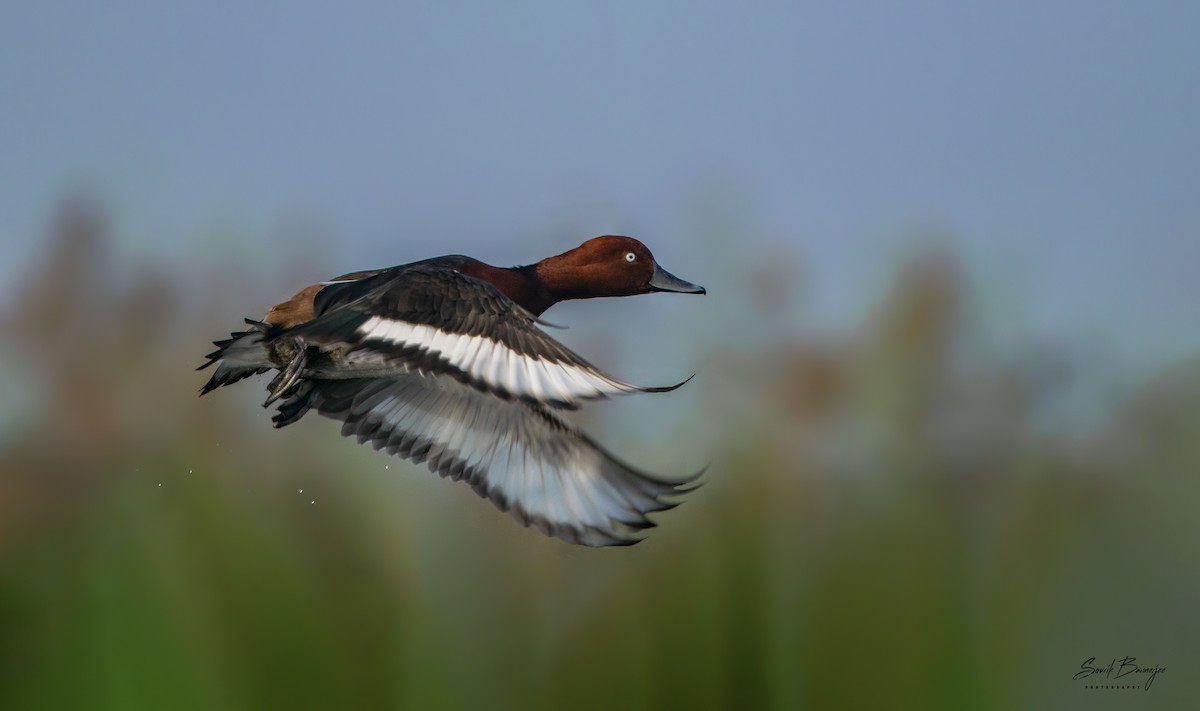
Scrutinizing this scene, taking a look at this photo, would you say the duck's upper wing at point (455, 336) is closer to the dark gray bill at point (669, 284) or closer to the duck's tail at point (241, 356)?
the duck's tail at point (241, 356)

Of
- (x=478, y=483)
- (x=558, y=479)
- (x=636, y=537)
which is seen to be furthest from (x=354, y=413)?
(x=636, y=537)

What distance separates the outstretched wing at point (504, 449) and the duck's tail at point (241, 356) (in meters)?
0.07

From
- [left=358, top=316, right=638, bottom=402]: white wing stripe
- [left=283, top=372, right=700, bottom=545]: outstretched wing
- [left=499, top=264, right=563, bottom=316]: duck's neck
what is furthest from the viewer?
[left=499, top=264, right=563, bottom=316]: duck's neck

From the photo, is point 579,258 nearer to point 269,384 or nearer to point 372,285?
point 372,285

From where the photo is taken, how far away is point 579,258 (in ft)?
4.62

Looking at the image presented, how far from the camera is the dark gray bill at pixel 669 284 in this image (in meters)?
→ 1.45

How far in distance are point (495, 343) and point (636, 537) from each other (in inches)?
11.4

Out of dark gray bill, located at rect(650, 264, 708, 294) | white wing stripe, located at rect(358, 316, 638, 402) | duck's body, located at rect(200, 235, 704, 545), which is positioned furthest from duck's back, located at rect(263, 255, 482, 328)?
dark gray bill, located at rect(650, 264, 708, 294)

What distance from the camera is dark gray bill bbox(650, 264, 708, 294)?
1454 mm

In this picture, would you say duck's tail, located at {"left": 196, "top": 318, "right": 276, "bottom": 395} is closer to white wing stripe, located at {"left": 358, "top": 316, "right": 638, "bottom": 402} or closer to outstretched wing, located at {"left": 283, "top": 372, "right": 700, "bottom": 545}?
outstretched wing, located at {"left": 283, "top": 372, "right": 700, "bottom": 545}

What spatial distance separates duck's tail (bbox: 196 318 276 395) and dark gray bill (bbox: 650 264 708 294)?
0.53 meters

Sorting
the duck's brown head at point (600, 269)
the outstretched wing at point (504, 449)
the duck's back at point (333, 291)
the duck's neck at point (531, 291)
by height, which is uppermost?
the duck's brown head at point (600, 269)

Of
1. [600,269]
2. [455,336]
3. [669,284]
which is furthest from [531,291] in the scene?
[455,336]

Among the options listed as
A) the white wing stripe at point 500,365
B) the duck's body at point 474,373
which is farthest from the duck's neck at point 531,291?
the white wing stripe at point 500,365
